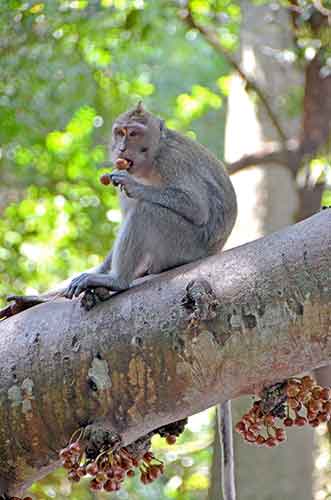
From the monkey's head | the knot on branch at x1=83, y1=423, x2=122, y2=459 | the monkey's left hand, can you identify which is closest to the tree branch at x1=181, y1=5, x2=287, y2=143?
the monkey's head

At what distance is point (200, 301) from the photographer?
2451 millimetres

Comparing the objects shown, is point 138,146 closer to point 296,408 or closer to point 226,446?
point 226,446

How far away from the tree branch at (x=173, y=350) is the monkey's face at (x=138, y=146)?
1.69m

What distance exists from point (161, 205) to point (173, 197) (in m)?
0.14

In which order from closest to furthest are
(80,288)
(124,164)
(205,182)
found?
(80,288)
(124,164)
(205,182)

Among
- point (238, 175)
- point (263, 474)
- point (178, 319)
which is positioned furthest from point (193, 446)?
point (178, 319)

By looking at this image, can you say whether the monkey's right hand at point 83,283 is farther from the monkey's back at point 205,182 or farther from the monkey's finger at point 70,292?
the monkey's back at point 205,182

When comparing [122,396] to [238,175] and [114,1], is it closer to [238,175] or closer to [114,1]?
[238,175]

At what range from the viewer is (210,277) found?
2.61m

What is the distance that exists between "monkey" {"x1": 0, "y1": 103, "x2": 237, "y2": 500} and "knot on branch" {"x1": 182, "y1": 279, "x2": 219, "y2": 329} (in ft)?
2.05

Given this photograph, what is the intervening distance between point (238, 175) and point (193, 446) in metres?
2.41

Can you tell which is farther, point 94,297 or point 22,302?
point 22,302

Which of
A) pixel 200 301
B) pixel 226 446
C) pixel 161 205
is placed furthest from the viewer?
pixel 161 205

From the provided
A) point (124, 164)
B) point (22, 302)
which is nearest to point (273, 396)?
point (22, 302)
